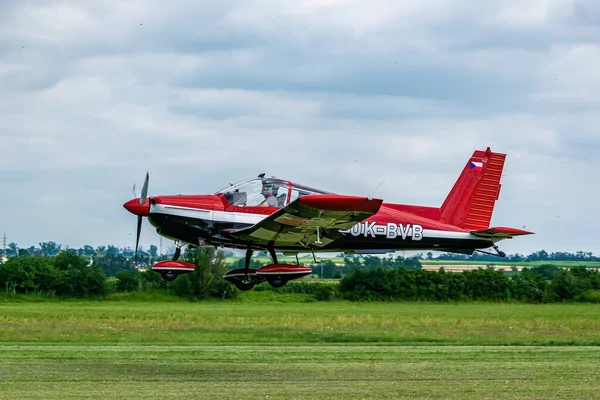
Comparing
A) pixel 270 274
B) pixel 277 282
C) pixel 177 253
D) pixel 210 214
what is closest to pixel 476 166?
pixel 277 282

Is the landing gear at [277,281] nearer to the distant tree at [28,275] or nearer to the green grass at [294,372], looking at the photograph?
the green grass at [294,372]

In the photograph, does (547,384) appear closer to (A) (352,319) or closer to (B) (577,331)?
(B) (577,331)

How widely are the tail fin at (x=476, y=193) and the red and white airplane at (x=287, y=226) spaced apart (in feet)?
0.61

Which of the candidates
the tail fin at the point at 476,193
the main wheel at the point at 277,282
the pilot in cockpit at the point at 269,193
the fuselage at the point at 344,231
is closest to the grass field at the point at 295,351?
the main wheel at the point at 277,282

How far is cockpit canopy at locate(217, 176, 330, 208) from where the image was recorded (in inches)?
936

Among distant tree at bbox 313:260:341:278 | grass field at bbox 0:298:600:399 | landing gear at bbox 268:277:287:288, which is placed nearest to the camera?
landing gear at bbox 268:277:287:288

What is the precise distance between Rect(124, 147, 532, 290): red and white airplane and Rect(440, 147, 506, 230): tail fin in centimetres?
18

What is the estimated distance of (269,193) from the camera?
2398 cm

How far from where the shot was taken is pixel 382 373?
2856cm

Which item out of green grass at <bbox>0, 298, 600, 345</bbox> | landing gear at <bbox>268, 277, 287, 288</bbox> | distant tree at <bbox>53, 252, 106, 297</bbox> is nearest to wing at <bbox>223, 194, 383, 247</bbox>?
landing gear at <bbox>268, 277, 287, 288</bbox>

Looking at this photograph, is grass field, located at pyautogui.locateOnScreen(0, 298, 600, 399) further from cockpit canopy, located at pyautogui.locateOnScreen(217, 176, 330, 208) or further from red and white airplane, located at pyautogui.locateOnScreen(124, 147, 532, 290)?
cockpit canopy, located at pyautogui.locateOnScreen(217, 176, 330, 208)

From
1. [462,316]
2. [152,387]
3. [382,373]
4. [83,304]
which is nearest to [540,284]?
[462,316]

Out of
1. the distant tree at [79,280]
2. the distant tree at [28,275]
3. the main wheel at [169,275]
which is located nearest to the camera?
the main wheel at [169,275]

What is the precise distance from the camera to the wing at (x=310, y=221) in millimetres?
21516
